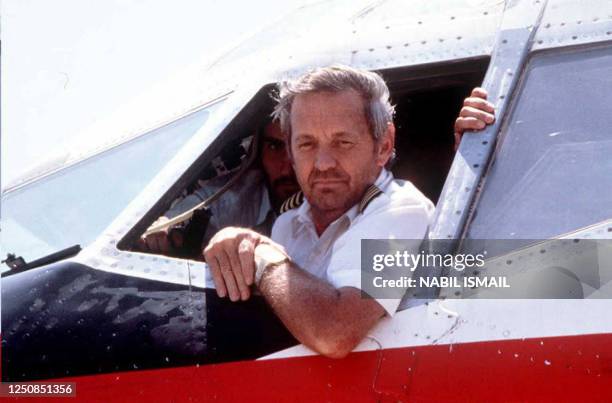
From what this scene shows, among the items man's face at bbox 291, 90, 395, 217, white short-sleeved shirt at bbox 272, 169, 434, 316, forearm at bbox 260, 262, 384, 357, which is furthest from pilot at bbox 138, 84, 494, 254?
forearm at bbox 260, 262, 384, 357

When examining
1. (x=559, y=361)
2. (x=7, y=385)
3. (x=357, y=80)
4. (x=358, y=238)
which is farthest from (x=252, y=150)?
(x=559, y=361)

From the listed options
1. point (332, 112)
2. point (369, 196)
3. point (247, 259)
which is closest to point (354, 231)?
point (369, 196)

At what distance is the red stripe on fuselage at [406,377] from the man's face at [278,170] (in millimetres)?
1319

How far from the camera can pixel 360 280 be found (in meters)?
2.73

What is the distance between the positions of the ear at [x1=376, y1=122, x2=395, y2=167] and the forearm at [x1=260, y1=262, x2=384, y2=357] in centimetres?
69

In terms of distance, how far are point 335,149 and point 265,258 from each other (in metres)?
0.55

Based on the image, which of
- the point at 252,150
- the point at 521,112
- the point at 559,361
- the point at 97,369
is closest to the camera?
the point at 559,361

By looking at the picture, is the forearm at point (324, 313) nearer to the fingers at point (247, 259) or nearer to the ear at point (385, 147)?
the fingers at point (247, 259)

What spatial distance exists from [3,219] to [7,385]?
3.25 feet

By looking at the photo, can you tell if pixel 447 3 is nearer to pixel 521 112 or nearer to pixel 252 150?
pixel 521 112

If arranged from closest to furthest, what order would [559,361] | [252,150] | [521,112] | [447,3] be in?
[559,361] → [521,112] → [447,3] → [252,150]

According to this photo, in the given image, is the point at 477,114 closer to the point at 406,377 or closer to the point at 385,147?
the point at 385,147

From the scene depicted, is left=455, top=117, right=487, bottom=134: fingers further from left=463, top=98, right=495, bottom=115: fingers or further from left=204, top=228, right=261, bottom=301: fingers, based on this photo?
left=204, top=228, right=261, bottom=301: fingers

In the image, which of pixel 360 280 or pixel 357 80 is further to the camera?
pixel 357 80
